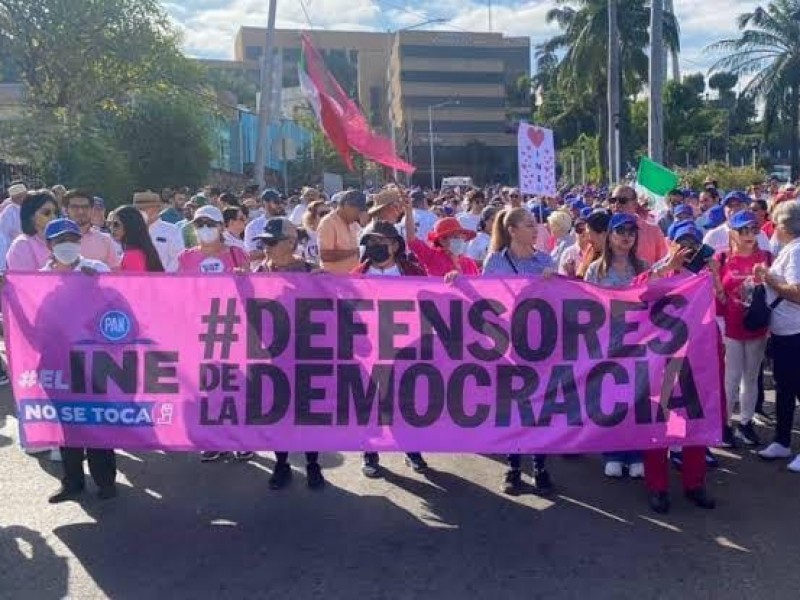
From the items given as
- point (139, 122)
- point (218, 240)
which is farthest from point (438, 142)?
point (218, 240)

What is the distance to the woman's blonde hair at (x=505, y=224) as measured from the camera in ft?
17.9

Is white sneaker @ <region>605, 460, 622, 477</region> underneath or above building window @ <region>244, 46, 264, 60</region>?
underneath

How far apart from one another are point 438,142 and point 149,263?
98392mm

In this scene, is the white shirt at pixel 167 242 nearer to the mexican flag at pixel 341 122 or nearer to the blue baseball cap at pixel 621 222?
the mexican flag at pixel 341 122

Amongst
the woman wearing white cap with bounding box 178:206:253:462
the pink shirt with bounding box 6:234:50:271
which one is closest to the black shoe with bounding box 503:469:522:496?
the woman wearing white cap with bounding box 178:206:253:462

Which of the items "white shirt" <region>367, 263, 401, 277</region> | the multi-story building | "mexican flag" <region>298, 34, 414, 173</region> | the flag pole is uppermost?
the multi-story building

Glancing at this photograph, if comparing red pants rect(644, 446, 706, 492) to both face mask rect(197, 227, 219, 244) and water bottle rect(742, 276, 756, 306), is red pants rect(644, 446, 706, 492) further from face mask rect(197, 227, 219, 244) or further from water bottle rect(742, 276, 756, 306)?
face mask rect(197, 227, 219, 244)

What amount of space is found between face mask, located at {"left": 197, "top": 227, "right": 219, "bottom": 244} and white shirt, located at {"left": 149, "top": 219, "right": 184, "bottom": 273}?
1.96 m

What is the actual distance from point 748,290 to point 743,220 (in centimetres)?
50

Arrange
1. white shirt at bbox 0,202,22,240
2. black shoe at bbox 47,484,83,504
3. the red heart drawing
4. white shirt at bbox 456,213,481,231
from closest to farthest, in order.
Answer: black shoe at bbox 47,484,83,504
white shirt at bbox 0,202,22,240
the red heart drawing
white shirt at bbox 456,213,481,231

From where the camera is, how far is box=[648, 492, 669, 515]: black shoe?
499 centimetres

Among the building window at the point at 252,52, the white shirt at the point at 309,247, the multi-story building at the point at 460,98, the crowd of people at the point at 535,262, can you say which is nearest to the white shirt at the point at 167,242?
the crowd of people at the point at 535,262

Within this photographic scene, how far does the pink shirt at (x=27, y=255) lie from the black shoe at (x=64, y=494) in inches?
86.2

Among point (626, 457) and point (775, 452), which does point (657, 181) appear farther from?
point (626, 457)
